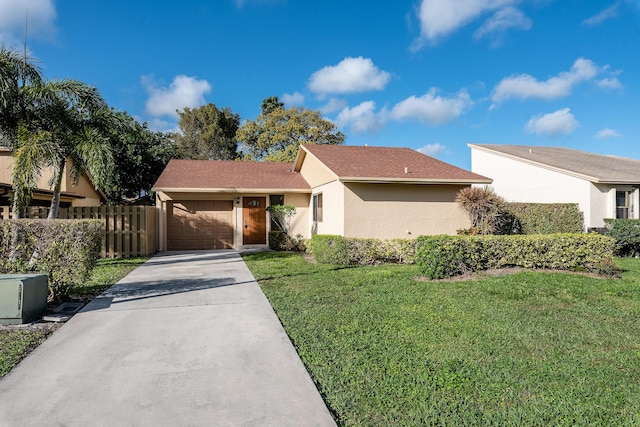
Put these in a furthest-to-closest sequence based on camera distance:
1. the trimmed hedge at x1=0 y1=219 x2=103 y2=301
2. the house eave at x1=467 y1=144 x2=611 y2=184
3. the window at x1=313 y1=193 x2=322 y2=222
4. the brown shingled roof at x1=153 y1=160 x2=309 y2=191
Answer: the brown shingled roof at x1=153 y1=160 x2=309 y2=191, the window at x1=313 y1=193 x2=322 y2=222, the house eave at x1=467 y1=144 x2=611 y2=184, the trimmed hedge at x1=0 y1=219 x2=103 y2=301

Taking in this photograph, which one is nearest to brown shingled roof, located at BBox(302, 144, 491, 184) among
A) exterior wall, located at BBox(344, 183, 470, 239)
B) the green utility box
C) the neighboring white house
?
exterior wall, located at BBox(344, 183, 470, 239)

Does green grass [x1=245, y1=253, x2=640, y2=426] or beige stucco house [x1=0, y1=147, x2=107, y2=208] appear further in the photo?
beige stucco house [x1=0, y1=147, x2=107, y2=208]

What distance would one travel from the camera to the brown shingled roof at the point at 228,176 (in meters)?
16.5

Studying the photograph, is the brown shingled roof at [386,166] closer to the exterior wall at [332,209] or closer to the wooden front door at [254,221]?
the exterior wall at [332,209]

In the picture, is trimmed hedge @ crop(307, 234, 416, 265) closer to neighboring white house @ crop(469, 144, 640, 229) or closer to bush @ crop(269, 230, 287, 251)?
bush @ crop(269, 230, 287, 251)

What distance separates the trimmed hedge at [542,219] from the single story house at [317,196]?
1937mm

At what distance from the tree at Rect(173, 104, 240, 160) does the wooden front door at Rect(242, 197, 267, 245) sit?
20.9m

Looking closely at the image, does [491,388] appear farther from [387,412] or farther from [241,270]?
[241,270]

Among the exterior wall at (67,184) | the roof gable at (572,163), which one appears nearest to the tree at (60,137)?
the exterior wall at (67,184)

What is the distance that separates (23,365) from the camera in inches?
160

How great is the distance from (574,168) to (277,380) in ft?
54.2

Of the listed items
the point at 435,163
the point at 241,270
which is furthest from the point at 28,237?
the point at 435,163

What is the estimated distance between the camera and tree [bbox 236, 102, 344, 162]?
30531 millimetres

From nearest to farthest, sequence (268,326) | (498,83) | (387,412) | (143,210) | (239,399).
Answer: (387,412) → (239,399) → (268,326) → (143,210) → (498,83)
